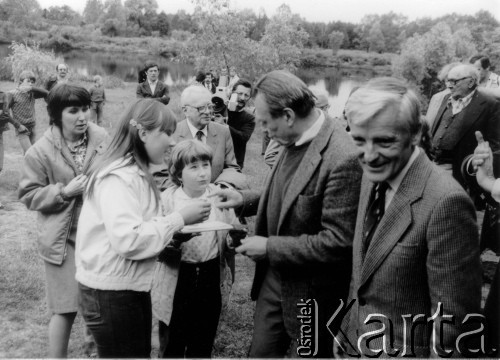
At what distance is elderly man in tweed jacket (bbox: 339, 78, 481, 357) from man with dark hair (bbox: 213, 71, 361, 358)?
33cm

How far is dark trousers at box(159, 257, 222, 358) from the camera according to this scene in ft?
9.04

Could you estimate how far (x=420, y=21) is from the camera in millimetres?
26781

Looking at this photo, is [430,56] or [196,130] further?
[430,56]

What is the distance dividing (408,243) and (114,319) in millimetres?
1311

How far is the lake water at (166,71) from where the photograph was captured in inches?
1144

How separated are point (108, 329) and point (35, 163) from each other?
4.03ft

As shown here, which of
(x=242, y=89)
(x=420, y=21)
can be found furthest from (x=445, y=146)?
(x=420, y=21)

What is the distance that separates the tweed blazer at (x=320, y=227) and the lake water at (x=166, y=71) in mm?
22610

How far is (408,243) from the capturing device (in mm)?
1578

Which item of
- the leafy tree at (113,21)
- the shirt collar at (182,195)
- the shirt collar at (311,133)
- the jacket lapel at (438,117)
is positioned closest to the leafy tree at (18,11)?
the leafy tree at (113,21)

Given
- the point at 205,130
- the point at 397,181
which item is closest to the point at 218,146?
the point at 205,130

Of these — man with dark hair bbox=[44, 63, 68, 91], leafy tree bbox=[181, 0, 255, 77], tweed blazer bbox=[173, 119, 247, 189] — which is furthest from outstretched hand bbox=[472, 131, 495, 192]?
leafy tree bbox=[181, 0, 255, 77]

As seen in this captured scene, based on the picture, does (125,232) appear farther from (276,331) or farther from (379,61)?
(379,61)

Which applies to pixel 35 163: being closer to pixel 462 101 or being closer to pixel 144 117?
pixel 144 117
